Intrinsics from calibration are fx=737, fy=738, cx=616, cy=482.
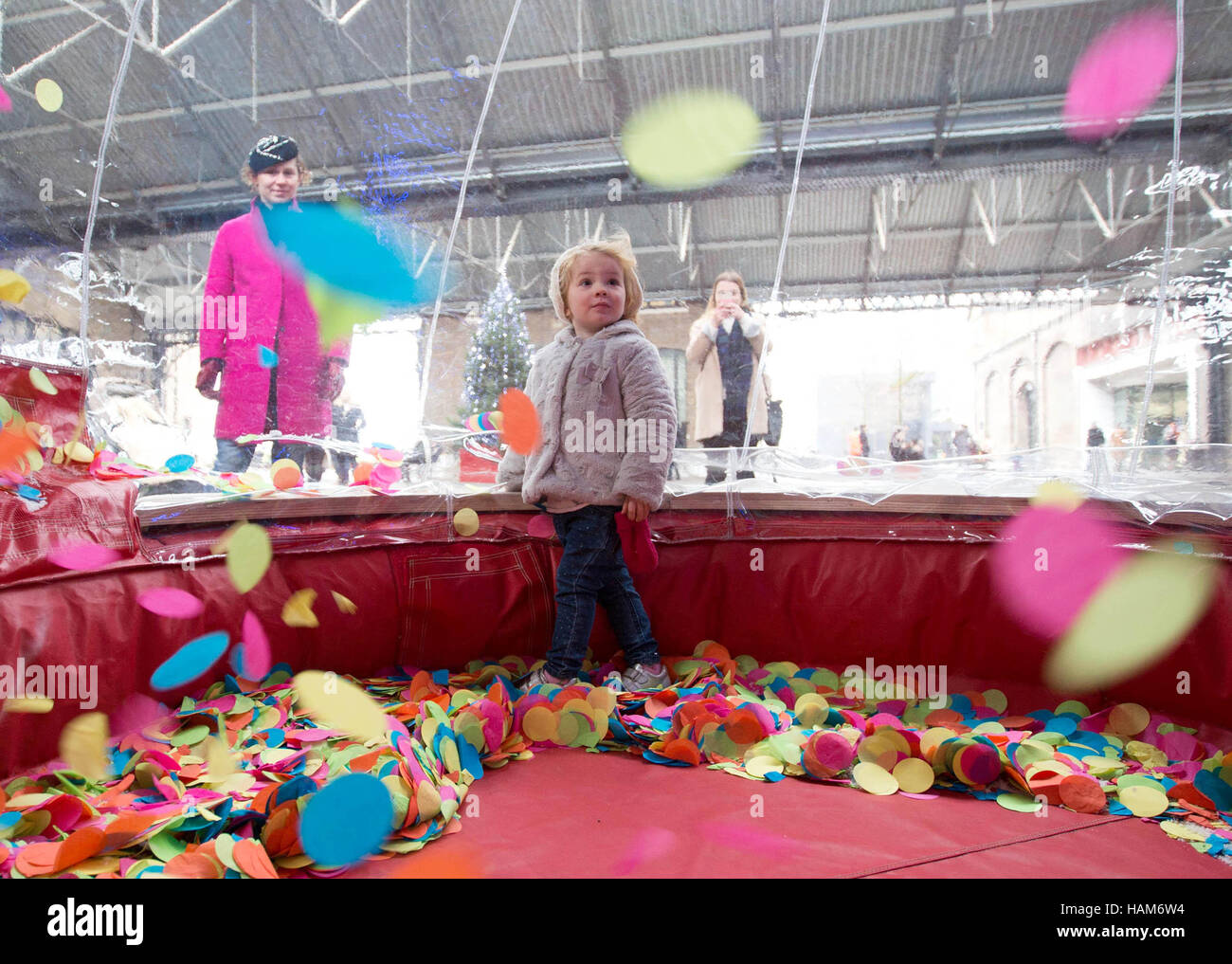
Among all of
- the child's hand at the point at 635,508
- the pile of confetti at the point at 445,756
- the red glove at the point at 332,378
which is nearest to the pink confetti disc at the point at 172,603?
the pile of confetti at the point at 445,756

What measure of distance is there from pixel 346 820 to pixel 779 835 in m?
0.50

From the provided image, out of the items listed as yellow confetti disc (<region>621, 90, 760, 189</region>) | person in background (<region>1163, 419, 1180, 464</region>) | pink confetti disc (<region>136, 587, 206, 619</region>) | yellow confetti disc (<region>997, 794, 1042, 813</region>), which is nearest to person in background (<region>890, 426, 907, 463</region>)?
person in background (<region>1163, 419, 1180, 464</region>)

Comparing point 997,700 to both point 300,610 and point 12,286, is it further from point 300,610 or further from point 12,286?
point 12,286

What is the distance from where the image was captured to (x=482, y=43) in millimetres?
1738

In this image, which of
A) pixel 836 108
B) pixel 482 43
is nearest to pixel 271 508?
pixel 482 43

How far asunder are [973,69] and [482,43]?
115cm

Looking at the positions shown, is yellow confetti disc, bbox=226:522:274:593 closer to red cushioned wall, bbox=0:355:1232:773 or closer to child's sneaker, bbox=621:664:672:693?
red cushioned wall, bbox=0:355:1232:773

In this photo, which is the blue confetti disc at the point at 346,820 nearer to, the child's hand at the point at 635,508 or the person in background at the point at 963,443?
the child's hand at the point at 635,508

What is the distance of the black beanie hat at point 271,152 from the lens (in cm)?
161

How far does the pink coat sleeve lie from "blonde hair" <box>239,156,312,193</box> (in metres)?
0.13

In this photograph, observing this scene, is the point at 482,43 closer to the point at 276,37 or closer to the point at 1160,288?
the point at 276,37

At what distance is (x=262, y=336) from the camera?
158 cm

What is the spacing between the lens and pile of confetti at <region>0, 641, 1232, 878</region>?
806 mm
